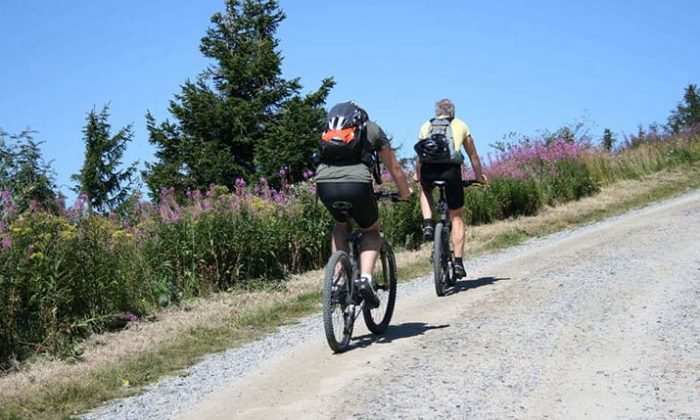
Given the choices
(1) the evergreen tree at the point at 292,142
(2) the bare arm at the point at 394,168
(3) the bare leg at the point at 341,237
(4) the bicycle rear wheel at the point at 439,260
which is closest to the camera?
(2) the bare arm at the point at 394,168

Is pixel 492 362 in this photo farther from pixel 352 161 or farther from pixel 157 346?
pixel 157 346

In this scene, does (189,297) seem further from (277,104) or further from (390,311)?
(277,104)

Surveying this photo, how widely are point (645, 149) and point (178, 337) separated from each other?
759 inches

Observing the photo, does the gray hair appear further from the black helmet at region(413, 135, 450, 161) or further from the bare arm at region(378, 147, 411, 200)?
the bare arm at region(378, 147, 411, 200)

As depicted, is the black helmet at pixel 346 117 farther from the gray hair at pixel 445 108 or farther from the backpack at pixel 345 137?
the gray hair at pixel 445 108

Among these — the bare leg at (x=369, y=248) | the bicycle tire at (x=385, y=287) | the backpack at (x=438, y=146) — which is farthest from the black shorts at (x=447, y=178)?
the bare leg at (x=369, y=248)

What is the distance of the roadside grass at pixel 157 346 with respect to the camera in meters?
5.95

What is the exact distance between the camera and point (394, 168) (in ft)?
20.9

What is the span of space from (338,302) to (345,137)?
1.35 m

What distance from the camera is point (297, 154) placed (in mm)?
40625

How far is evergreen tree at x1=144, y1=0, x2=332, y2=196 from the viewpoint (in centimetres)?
4259

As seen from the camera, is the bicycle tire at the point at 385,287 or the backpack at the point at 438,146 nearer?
the bicycle tire at the point at 385,287

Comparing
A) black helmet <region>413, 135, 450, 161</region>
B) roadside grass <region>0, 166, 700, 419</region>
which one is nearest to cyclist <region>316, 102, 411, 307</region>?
roadside grass <region>0, 166, 700, 419</region>

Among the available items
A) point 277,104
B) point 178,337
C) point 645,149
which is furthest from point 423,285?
point 277,104
